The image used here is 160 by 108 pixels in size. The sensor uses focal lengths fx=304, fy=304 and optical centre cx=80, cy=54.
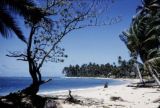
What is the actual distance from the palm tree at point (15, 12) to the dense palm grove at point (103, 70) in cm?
9709

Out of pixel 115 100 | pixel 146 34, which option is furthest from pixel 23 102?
pixel 146 34

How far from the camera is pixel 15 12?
413 inches

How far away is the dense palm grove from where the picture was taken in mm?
119056

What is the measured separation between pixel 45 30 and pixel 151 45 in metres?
16.1

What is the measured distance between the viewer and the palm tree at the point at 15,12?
10.3 metres

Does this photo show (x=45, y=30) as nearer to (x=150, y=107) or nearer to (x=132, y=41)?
(x=150, y=107)

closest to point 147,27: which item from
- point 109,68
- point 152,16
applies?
point 152,16

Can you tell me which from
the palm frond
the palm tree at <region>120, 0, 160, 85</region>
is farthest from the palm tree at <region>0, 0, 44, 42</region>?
the palm tree at <region>120, 0, 160, 85</region>

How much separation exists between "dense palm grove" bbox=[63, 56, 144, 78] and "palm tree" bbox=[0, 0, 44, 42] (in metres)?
97.1

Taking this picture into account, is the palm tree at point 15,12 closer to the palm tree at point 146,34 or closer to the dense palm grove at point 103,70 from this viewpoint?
the palm tree at point 146,34

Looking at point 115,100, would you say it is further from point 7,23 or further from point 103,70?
point 103,70

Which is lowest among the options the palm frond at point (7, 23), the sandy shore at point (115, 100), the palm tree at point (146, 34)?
the sandy shore at point (115, 100)

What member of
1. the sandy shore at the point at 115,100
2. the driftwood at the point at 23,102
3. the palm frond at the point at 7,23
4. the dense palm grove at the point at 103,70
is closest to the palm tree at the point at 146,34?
the sandy shore at the point at 115,100

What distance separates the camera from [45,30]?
19562mm
